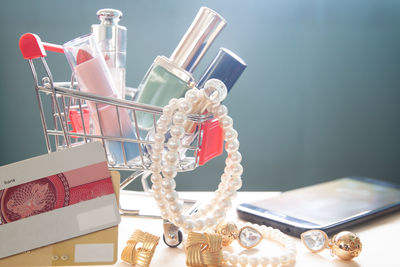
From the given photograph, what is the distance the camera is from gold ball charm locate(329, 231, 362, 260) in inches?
14.9

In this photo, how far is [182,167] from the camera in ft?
1.56

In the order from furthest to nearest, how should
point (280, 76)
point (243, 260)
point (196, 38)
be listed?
point (280, 76) < point (196, 38) < point (243, 260)

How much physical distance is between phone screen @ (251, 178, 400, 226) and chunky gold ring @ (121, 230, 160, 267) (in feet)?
0.63

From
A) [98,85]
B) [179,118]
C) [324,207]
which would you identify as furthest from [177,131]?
[324,207]

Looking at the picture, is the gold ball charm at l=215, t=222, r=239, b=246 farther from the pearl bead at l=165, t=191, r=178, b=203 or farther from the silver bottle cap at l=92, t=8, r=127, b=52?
the silver bottle cap at l=92, t=8, r=127, b=52

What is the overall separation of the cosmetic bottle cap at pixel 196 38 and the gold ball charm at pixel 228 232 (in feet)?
0.63

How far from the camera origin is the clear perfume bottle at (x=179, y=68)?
0.46 meters

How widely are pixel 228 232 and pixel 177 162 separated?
98 millimetres

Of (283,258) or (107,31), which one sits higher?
(107,31)

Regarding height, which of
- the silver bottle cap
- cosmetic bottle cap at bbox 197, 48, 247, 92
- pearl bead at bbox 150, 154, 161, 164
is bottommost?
pearl bead at bbox 150, 154, 161, 164

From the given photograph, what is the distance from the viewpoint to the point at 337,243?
39cm

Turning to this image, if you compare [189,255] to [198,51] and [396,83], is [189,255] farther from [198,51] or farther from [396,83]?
[396,83]

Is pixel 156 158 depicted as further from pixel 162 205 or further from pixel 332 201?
pixel 332 201

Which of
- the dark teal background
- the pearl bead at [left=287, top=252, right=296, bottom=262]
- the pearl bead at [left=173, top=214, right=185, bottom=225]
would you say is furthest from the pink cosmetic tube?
the dark teal background
